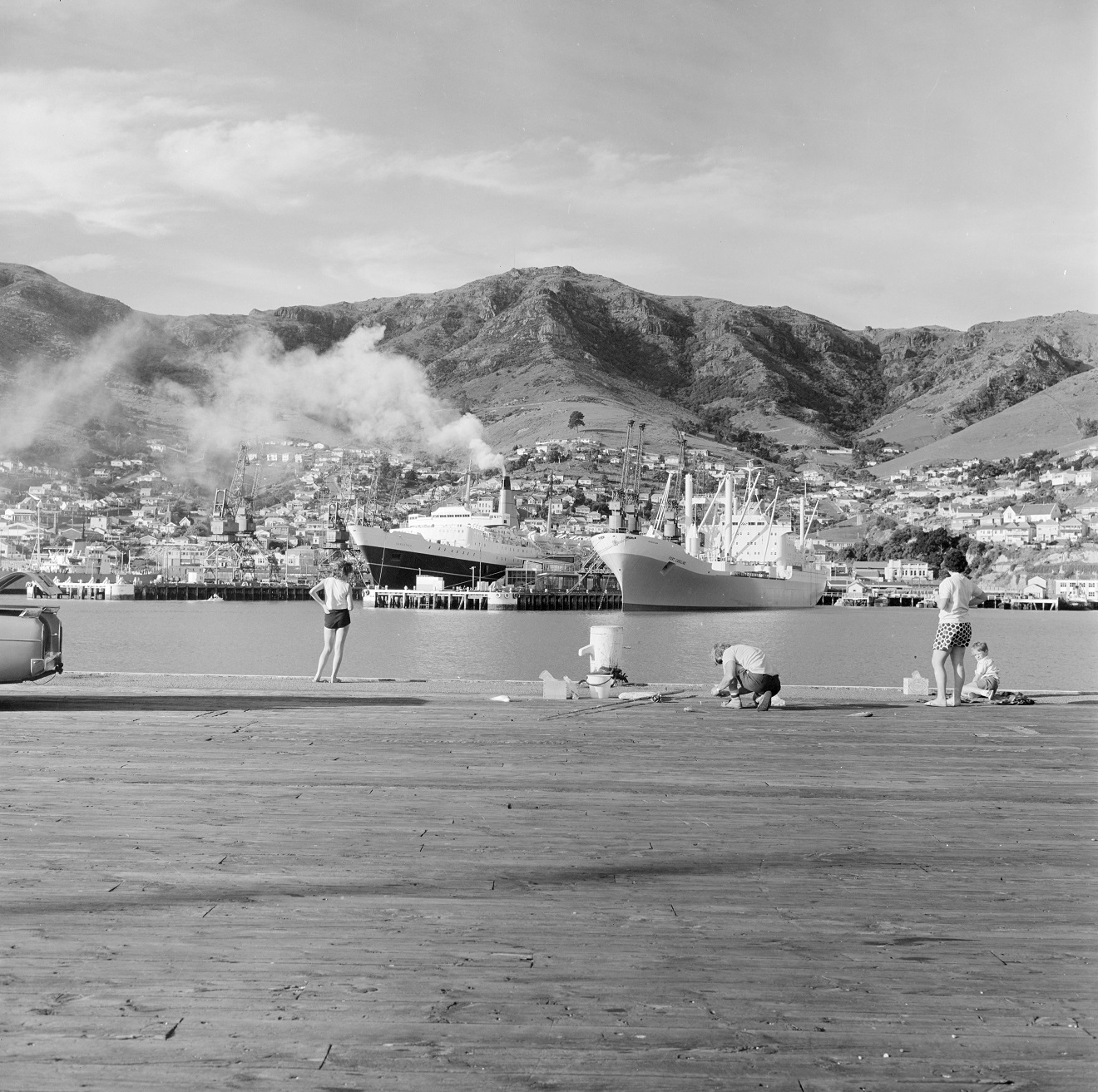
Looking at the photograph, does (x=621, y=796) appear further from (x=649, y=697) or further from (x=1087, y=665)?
(x=1087, y=665)

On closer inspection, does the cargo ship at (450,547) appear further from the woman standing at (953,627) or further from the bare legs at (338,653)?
the woman standing at (953,627)

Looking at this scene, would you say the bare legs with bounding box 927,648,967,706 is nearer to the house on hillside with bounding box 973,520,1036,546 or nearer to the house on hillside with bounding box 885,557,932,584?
the house on hillside with bounding box 885,557,932,584

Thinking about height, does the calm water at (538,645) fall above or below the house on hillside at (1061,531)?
below

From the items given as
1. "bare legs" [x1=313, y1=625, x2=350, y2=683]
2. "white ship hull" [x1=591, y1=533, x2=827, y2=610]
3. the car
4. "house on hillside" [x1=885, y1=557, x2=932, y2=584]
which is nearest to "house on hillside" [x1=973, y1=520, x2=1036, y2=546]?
"house on hillside" [x1=885, y1=557, x2=932, y2=584]

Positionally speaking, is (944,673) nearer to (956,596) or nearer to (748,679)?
(956,596)

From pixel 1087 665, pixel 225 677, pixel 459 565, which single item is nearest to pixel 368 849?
pixel 225 677

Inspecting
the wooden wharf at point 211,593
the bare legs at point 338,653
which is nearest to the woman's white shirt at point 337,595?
the bare legs at point 338,653

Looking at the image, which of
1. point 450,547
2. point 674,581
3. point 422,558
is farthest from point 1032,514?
point 674,581

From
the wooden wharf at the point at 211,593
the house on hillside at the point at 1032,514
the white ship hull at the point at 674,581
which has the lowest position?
the wooden wharf at the point at 211,593
